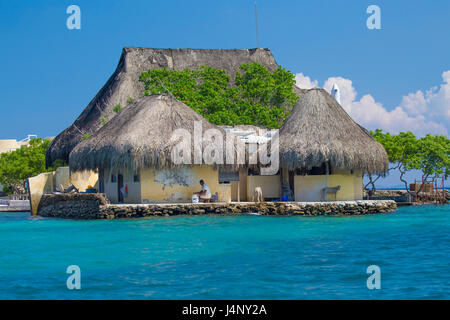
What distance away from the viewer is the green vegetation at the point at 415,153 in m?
24.8

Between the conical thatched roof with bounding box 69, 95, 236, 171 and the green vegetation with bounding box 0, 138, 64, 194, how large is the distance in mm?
10536

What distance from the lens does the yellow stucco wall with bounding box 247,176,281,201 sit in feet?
61.9

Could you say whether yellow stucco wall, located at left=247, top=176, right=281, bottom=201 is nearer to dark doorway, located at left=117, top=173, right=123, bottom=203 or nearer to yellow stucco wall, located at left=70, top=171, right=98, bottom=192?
dark doorway, located at left=117, top=173, right=123, bottom=203

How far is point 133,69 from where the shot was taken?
3014 centimetres

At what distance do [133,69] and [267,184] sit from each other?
13.8 metres

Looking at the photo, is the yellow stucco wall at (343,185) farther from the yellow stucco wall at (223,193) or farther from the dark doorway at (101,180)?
the dark doorway at (101,180)

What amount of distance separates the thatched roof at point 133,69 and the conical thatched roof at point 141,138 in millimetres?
5854

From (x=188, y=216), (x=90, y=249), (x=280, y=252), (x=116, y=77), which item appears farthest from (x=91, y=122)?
(x=280, y=252)

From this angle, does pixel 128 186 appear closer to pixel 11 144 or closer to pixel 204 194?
pixel 204 194

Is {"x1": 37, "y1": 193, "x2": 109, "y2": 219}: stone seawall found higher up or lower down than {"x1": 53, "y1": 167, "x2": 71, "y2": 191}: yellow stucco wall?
lower down

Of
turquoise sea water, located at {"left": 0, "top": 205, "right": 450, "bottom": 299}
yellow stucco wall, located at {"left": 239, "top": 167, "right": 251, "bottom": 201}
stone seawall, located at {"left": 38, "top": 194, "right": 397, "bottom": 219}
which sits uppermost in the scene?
yellow stucco wall, located at {"left": 239, "top": 167, "right": 251, "bottom": 201}

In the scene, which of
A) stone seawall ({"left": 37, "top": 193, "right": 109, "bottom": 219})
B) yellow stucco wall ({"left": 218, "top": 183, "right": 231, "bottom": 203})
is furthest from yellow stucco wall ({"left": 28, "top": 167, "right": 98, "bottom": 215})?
yellow stucco wall ({"left": 218, "top": 183, "right": 231, "bottom": 203})

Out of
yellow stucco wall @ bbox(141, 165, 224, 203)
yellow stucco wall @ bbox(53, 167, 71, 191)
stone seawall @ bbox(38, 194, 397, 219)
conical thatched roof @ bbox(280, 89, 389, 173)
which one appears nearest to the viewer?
A: stone seawall @ bbox(38, 194, 397, 219)

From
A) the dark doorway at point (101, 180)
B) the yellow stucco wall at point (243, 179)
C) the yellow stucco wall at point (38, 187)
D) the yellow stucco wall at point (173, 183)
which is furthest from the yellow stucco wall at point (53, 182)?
the yellow stucco wall at point (243, 179)
